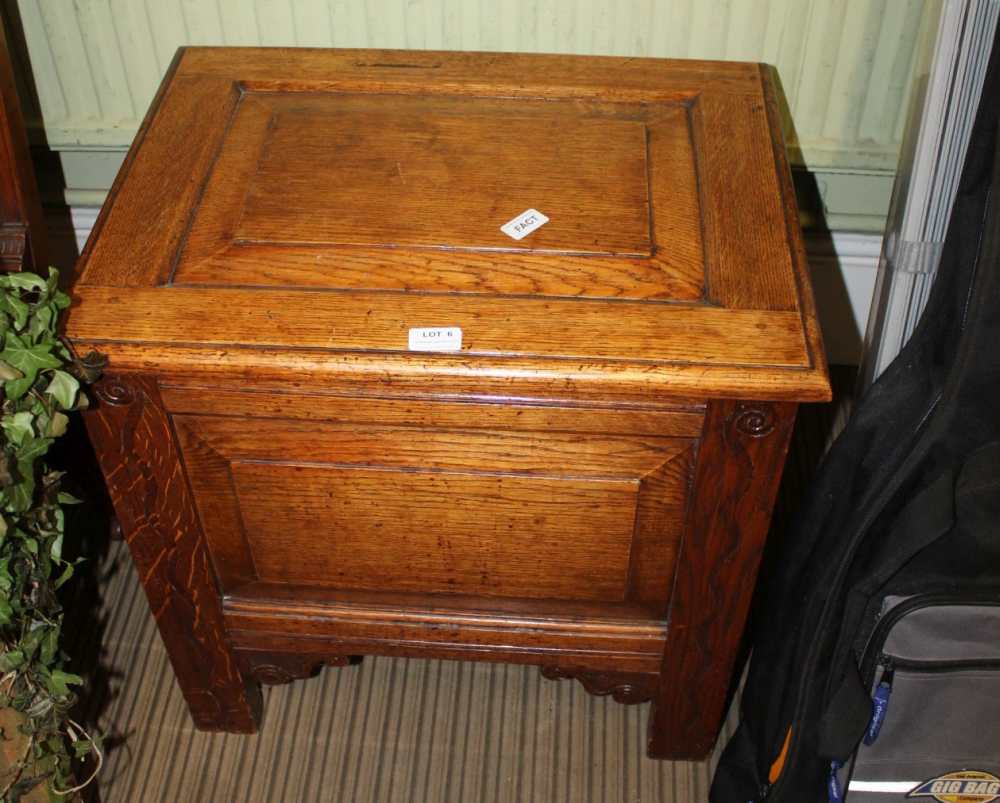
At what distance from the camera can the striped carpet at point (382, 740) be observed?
4.34 ft

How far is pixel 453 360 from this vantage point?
2.95ft

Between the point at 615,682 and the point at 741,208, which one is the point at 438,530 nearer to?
the point at 615,682

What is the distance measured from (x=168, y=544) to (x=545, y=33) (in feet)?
2.49

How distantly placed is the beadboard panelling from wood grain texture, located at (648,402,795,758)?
0.64 metres

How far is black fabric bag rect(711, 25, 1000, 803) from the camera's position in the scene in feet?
3.12

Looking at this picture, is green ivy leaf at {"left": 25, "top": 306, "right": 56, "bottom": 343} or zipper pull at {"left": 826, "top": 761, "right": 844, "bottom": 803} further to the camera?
zipper pull at {"left": 826, "top": 761, "right": 844, "bottom": 803}

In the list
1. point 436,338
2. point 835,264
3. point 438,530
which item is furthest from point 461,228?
point 835,264

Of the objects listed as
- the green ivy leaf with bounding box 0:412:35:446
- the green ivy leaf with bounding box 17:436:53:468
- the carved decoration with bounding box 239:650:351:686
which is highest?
the green ivy leaf with bounding box 0:412:35:446

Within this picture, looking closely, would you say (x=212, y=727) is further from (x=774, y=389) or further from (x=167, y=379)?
(x=774, y=389)

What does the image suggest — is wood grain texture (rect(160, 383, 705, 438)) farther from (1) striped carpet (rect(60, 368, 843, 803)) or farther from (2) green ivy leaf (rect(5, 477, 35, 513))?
(1) striped carpet (rect(60, 368, 843, 803))

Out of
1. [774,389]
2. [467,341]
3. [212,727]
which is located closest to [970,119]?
[774,389]

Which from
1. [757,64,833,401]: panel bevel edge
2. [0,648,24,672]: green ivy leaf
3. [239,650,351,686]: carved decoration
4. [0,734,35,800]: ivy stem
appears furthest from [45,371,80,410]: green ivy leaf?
[757,64,833,401]: panel bevel edge

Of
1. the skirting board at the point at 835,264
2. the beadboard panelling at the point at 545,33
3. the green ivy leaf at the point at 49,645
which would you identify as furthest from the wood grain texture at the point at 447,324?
the skirting board at the point at 835,264

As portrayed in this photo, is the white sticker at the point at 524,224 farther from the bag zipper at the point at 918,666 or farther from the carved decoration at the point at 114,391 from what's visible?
the bag zipper at the point at 918,666
